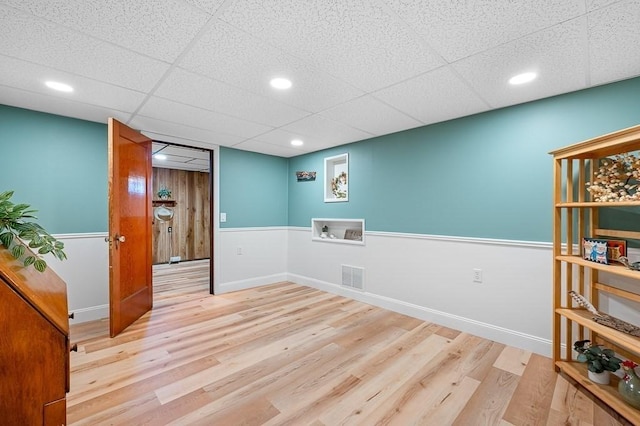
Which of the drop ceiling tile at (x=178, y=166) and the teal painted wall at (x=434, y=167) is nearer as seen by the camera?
the teal painted wall at (x=434, y=167)

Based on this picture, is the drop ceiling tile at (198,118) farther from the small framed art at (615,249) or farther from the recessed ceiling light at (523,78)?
the small framed art at (615,249)

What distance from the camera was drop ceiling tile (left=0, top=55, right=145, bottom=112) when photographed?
1.88 meters

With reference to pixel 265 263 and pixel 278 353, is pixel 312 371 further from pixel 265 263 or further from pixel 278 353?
pixel 265 263

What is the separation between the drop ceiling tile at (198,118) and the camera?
2.56 metres

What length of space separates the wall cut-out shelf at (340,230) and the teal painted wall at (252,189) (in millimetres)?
705

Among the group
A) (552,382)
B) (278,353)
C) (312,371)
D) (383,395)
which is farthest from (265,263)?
(552,382)

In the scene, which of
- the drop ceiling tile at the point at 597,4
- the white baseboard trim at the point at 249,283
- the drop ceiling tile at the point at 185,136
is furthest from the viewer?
the white baseboard trim at the point at 249,283

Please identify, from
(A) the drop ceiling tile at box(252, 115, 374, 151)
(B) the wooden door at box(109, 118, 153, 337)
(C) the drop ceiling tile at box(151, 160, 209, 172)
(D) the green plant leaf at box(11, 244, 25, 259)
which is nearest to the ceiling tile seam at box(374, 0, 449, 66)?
(A) the drop ceiling tile at box(252, 115, 374, 151)

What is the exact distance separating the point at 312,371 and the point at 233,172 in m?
3.09

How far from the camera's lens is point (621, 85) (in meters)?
2.00

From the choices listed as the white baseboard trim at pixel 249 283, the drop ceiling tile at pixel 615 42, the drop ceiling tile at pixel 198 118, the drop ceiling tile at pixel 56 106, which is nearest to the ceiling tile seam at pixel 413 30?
the drop ceiling tile at pixel 615 42

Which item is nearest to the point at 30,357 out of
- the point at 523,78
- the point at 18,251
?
the point at 18,251

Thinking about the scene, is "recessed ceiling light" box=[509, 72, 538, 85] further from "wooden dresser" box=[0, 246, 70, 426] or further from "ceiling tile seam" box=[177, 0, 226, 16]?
"wooden dresser" box=[0, 246, 70, 426]

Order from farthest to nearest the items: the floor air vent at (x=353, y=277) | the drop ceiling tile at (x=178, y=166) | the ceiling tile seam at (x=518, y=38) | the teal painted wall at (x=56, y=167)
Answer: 1. the drop ceiling tile at (x=178, y=166)
2. the floor air vent at (x=353, y=277)
3. the teal painted wall at (x=56, y=167)
4. the ceiling tile seam at (x=518, y=38)
